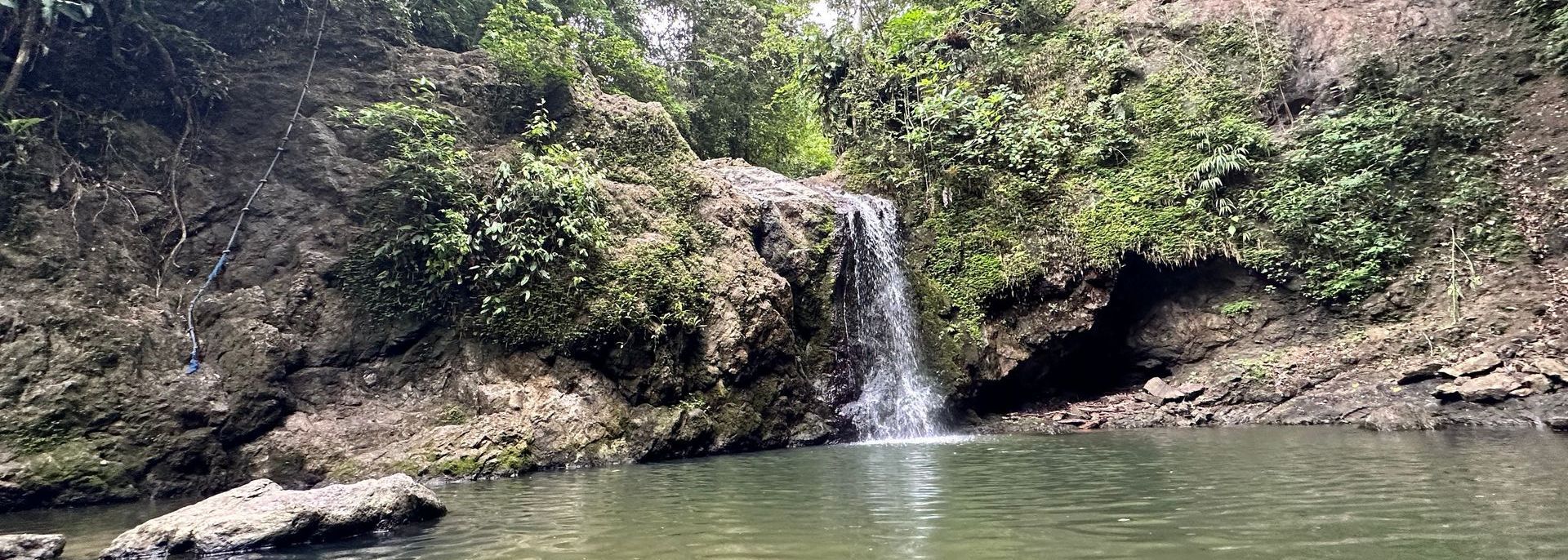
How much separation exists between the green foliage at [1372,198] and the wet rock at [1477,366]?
2930 mm

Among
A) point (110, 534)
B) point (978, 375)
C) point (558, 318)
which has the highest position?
point (558, 318)

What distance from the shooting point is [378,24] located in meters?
12.7

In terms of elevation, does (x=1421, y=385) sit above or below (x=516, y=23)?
below

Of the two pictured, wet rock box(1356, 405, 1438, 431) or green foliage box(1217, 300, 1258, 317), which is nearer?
wet rock box(1356, 405, 1438, 431)

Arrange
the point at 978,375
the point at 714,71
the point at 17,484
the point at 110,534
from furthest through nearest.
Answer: the point at 714,71 → the point at 978,375 → the point at 17,484 → the point at 110,534

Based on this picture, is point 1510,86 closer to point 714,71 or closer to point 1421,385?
point 1421,385

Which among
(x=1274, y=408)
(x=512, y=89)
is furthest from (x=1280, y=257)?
(x=512, y=89)

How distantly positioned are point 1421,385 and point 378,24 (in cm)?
1726

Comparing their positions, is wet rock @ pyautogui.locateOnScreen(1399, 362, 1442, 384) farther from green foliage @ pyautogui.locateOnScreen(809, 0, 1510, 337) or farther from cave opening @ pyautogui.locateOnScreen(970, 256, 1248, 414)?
cave opening @ pyautogui.locateOnScreen(970, 256, 1248, 414)

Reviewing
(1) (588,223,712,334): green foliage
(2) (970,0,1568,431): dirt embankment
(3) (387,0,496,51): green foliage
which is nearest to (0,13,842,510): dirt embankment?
(1) (588,223,712,334): green foliage

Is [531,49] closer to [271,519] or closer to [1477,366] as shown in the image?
[271,519]

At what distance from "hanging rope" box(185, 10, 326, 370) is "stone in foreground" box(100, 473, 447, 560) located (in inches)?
175

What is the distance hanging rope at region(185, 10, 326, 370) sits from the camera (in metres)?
8.69

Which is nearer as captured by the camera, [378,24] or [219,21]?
[219,21]
